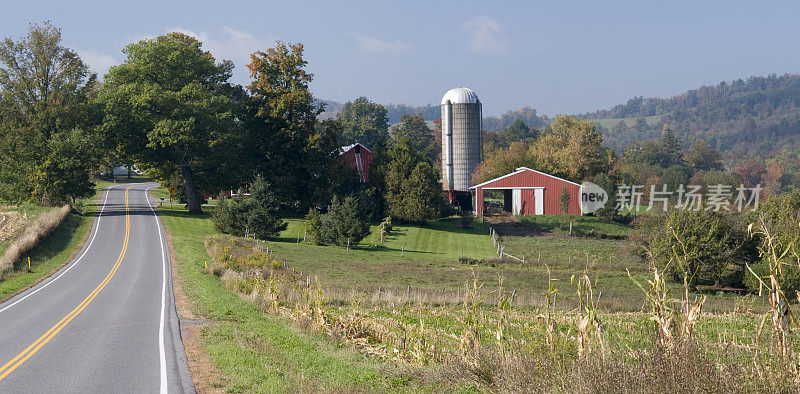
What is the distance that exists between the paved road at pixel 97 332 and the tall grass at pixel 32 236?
2813mm

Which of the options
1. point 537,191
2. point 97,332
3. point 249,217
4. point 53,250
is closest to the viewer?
point 97,332

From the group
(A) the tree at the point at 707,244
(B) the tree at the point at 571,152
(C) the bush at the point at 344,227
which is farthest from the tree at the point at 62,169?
(B) the tree at the point at 571,152

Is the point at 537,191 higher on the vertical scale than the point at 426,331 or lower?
higher

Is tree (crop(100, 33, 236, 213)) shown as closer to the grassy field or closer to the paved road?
the grassy field

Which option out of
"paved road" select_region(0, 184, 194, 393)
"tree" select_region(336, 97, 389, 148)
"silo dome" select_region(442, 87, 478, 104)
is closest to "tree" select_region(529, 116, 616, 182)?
"silo dome" select_region(442, 87, 478, 104)

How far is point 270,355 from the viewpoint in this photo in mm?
15180

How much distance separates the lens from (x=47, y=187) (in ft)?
190

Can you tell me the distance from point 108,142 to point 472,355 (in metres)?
59.4

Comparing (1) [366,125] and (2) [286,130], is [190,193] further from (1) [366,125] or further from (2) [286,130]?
(1) [366,125]

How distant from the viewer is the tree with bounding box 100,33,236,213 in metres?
59.7

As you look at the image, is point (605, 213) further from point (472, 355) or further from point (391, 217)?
point (472, 355)

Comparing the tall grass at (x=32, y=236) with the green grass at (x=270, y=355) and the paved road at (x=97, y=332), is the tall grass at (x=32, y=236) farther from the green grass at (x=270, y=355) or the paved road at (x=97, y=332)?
the green grass at (x=270, y=355)

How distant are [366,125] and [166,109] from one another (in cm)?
9666

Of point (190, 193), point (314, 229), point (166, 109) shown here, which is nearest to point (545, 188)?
point (314, 229)
